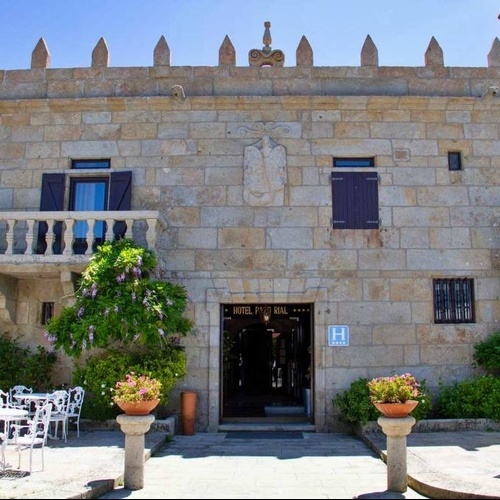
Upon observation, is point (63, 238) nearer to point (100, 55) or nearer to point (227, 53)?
point (100, 55)

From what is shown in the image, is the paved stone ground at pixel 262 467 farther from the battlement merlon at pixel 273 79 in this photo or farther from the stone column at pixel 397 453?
the battlement merlon at pixel 273 79

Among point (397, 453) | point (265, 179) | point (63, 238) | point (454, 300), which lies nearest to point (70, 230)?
point (63, 238)

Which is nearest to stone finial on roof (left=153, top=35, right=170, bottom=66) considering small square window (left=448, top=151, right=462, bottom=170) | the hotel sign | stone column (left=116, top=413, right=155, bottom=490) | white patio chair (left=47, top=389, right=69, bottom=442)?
the hotel sign

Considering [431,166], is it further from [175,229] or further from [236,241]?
[175,229]

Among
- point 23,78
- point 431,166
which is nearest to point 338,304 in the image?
point 431,166

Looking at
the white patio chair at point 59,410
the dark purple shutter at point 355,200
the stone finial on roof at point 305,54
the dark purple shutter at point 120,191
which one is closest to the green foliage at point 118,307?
the white patio chair at point 59,410

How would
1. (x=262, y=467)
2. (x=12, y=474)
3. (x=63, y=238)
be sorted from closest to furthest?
(x=12, y=474) → (x=262, y=467) → (x=63, y=238)

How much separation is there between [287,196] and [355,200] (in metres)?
1.34

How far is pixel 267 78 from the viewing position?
39.5ft

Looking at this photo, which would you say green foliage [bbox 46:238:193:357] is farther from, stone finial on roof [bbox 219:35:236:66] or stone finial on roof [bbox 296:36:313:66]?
stone finial on roof [bbox 296:36:313:66]

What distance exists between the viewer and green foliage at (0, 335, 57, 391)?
423 inches

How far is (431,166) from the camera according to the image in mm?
11664

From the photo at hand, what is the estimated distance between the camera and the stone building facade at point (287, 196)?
36.2ft

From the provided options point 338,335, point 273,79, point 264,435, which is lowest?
point 264,435
